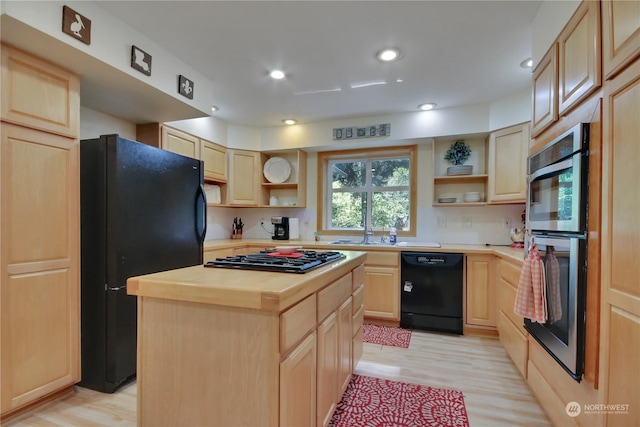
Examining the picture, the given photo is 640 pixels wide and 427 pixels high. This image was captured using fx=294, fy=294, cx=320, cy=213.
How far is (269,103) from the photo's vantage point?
3.21 m

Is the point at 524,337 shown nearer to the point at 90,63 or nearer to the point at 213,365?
the point at 213,365

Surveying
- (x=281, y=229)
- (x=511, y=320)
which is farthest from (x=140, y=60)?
(x=511, y=320)

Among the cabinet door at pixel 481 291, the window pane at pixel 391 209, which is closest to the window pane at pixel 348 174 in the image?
the window pane at pixel 391 209

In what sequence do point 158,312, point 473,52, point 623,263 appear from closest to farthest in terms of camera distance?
point 623,263 → point 158,312 → point 473,52

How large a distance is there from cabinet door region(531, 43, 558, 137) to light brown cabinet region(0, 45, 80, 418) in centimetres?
288

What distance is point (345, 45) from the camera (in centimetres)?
215

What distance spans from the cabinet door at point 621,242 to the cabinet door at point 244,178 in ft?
11.5

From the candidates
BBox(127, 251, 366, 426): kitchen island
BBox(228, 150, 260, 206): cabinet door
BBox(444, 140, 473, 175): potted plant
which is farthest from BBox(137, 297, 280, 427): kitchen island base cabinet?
BBox(444, 140, 473, 175): potted plant

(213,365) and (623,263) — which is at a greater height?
(623,263)

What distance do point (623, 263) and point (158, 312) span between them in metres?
1.74

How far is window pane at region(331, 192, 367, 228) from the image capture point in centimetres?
410

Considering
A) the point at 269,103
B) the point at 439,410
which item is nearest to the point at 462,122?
the point at 269,103

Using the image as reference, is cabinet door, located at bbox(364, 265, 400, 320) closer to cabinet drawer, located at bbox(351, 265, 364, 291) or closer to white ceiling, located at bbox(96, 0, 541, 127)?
cabinet drawer, located at bbox(351, 265, 364, 291)

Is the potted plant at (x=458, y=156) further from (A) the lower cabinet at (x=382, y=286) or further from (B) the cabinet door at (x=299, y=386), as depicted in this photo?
(B) the cabinet door at (x=299, y=386)
